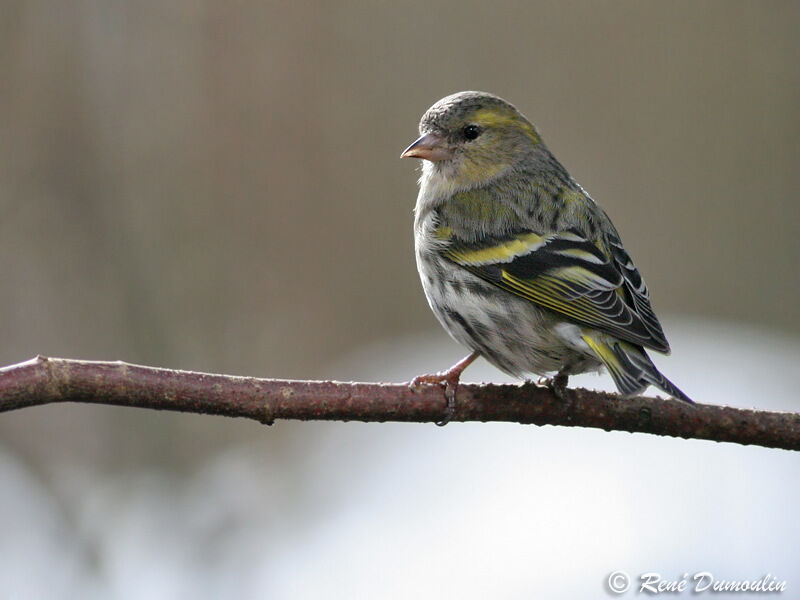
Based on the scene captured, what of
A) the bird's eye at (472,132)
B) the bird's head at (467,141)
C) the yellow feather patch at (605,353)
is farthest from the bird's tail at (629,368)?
the bird's eye at (472,132)

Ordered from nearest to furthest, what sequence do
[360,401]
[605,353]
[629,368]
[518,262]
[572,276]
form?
[360,401] < [629,368] < [605,353] < [572,276] < [518,262]

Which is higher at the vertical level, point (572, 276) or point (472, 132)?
point (472, 132)

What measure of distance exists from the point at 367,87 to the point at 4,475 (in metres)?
3.66

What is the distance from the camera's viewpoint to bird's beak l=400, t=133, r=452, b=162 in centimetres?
454

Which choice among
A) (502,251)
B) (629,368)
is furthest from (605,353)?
(502,251)

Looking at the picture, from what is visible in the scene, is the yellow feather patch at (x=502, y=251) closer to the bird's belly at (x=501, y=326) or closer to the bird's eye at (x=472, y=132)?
the bird's belly at (x=501, y=326)

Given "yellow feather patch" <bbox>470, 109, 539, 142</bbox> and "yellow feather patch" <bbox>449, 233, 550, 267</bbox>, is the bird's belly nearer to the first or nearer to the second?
"yellow feather patch" <bbox>449, 233, 550, 267</bbox>

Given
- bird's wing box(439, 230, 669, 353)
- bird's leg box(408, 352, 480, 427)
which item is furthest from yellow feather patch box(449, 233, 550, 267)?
bird's leg box(408, 352, 480, 427)

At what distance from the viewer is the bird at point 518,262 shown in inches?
145

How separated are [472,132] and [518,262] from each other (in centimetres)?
90

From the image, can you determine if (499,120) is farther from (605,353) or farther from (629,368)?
(629,368)

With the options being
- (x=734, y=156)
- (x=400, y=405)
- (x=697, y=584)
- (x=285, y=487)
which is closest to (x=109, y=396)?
(x=400, y=405)

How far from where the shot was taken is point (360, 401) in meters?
2.89

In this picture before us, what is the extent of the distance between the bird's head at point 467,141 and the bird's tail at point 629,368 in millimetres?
1179
